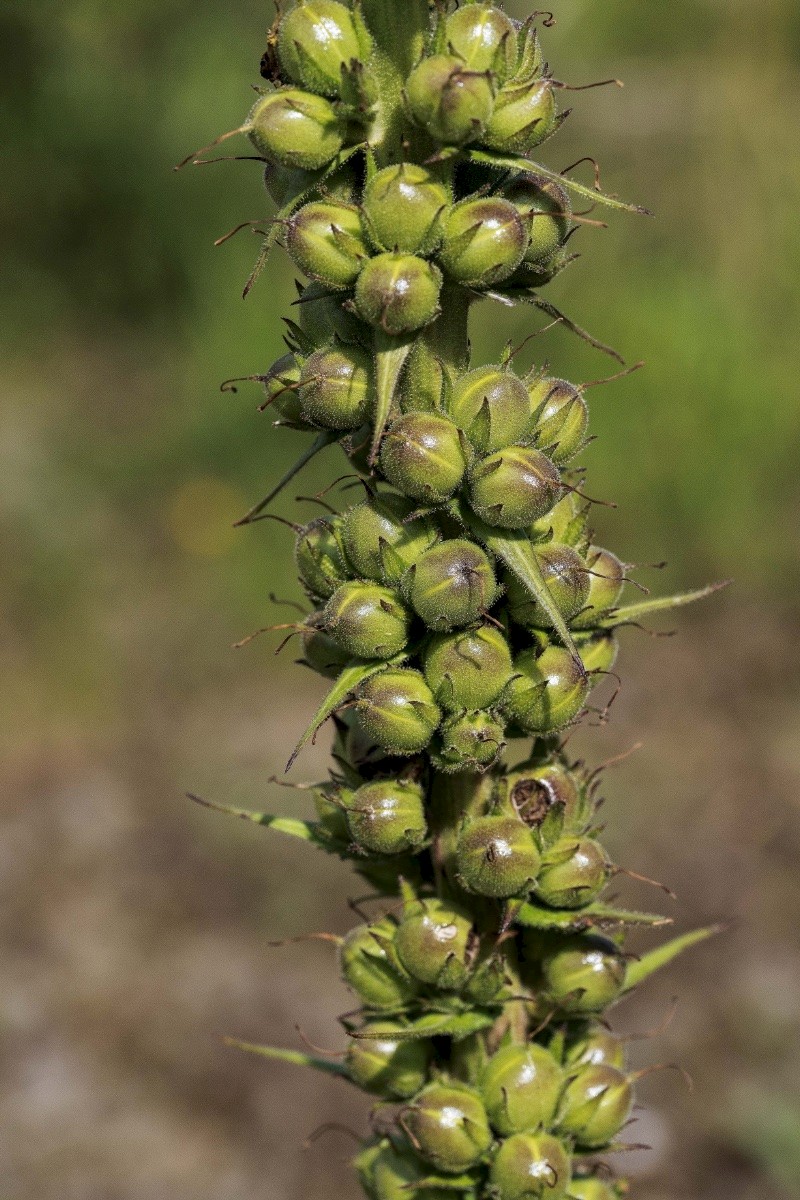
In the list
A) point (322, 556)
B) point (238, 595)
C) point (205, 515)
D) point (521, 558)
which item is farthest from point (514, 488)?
point (205, 515)

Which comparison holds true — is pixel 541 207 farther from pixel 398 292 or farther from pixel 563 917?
pixel 563 917

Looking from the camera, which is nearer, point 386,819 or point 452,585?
point 452,585

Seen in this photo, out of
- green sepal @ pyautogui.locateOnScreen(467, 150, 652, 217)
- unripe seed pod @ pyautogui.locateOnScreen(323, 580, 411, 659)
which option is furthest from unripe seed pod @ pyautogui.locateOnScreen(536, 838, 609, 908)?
green sepal @ pyautogui.locateOnScreen(467, 150, 652, 217)

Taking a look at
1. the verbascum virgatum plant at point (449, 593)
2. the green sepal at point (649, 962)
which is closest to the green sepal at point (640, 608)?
the verbascum virgatum plant at point (449, 593)

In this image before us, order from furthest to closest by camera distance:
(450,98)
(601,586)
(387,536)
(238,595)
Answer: (238,595) → (601,586) → (387,536) → (450,98)

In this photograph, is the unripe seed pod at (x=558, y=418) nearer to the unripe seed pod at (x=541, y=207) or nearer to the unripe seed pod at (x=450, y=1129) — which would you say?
the unripe seed pod at (x=541, y=207)

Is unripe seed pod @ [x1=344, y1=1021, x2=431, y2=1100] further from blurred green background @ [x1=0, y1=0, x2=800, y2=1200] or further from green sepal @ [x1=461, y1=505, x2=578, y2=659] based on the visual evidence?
blurred green background @ [x1=0, y1=0, x2=800, y2=1200]
